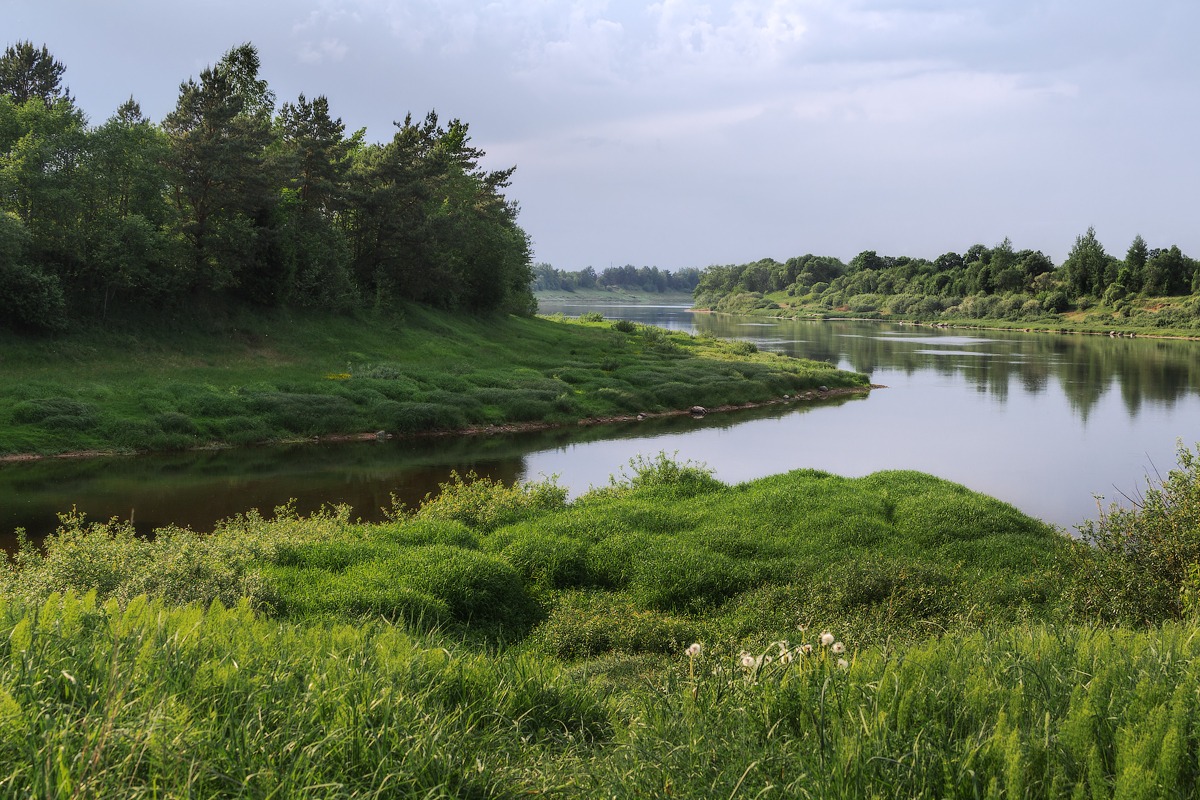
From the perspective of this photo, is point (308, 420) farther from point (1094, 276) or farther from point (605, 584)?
point (1094, 276)

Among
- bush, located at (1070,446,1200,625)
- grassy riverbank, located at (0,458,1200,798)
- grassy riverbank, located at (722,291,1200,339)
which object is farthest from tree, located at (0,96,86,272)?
grassy riverbank, located at (722,291,1200,339)

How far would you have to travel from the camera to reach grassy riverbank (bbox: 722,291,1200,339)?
292 ft

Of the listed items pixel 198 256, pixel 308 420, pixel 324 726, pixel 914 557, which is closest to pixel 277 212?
pixel 198 256

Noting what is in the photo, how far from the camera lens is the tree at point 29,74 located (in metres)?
52.2

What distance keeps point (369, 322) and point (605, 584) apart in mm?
32862

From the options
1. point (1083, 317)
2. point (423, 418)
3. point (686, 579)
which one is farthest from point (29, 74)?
point (1083, 317)

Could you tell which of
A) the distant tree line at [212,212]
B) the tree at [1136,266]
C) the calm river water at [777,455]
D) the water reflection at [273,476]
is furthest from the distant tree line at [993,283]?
the water reflection at [273,476]

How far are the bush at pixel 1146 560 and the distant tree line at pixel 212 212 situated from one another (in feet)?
100

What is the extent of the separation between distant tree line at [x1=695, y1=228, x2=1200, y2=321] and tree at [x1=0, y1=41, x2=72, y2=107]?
338 feet

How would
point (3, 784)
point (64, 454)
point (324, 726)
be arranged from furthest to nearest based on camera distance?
point (64, 454), point (324, 726), point (3, 784)

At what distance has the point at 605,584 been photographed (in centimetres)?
1298

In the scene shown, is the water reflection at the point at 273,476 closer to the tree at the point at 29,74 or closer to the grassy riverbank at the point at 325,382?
the grassy riverbank at the point at 325,382

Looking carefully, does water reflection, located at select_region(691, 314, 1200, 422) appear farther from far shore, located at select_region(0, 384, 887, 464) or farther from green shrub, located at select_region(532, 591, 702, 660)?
green shrub, located at select_region(532, 591, 702, 660)

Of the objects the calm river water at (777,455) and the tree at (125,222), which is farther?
the tree at (125,222)
